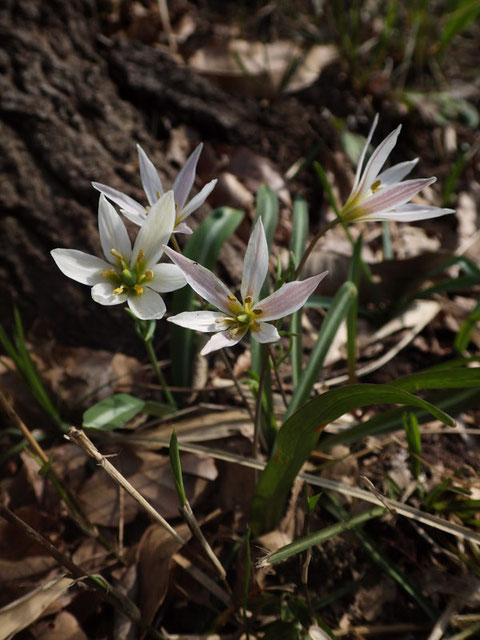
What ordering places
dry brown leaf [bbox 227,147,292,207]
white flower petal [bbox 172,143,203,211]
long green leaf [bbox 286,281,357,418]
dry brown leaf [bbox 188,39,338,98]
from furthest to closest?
dry brown leaf [bbox 188,39,338,98], dry brown leaf [bbox 227,147,292,207], long green leaf [bbox 286,281,357,418], white flower petal [bbox 172,143,203,211]


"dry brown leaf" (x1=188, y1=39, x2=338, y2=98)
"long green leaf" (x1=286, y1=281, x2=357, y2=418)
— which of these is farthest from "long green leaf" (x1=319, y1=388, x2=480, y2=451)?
"dry brown leaf" (x1=188, y1=39, x2=338, y2=98)

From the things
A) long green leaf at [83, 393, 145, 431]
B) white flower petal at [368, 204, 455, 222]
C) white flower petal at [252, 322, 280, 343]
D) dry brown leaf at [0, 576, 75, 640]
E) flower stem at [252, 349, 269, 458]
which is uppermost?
white flower petal at [368, 204, 455, 222]

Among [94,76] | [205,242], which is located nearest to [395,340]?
[205,242]

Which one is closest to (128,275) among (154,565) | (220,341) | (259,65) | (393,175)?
(220,341)

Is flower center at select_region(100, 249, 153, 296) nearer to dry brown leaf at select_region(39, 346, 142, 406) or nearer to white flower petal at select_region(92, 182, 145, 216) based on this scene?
white flower petal at select_region(92, 182, 145, 216)

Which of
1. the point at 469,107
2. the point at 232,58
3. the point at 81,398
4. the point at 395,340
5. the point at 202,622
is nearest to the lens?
the point at 202,622

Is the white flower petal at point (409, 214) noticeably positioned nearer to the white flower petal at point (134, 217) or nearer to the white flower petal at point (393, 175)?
the white flower petal at point (393, 175)

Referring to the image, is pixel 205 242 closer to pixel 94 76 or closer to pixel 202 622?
pixel 94 76
